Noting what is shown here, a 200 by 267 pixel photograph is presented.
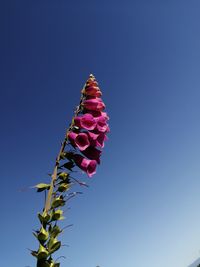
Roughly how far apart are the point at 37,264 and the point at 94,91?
7.83ft

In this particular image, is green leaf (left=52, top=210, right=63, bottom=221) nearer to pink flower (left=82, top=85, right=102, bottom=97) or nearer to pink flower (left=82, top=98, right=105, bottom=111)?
pink flower (left=82, top=98, right=105, bottom=111)

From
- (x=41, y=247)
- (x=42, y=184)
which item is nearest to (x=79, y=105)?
(x=42, y=184)

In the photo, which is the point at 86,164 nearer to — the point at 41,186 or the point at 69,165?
the point at 69,165

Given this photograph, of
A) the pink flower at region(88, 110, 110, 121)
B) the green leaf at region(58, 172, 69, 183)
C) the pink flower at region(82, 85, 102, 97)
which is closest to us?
the green leaf at region(58, 172, 69, 183)

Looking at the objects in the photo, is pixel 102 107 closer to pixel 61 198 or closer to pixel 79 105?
pixel 79 105

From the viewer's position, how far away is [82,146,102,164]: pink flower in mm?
3373

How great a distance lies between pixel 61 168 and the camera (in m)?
3.03

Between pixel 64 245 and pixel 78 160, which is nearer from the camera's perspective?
pixel 64 245

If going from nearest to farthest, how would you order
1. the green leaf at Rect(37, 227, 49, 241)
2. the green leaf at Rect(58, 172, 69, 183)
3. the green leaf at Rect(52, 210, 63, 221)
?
the green leaf at Rect(37, 227, 49, 241), the green leaf at Rect(52, 210, 63, 221), the green leaf at Rect(58, 172, 69, 183)

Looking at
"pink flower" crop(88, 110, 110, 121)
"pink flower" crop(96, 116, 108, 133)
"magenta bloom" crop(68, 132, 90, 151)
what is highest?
"pink flower" crop(88, 110, 110, 121)

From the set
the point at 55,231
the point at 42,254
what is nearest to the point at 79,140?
the point at 55,231

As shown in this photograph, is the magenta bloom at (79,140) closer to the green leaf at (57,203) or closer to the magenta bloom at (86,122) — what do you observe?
the magenta bloom at (86,122)

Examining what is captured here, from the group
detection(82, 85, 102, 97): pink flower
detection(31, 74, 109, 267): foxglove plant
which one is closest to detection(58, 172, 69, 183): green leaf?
detection(31, 74, 109, 267): foxglove plant

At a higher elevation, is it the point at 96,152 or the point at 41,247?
the point at 96,152
